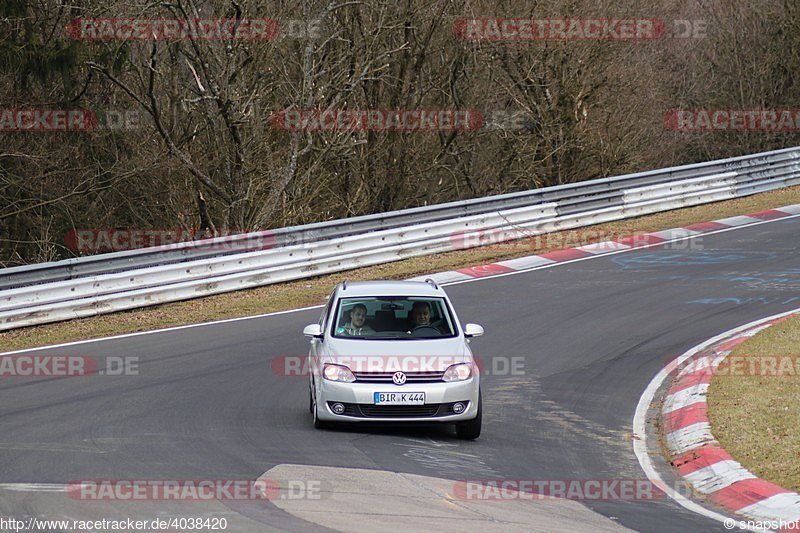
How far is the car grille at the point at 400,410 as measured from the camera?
10125mm

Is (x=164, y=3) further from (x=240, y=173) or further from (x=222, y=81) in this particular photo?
(x=240, y=173)

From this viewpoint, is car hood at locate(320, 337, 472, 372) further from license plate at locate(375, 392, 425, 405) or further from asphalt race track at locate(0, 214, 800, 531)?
asphalt race track at locate(0, 214, 800, 531)

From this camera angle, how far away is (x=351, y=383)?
402 inches

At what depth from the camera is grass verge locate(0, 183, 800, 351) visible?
53.8ft

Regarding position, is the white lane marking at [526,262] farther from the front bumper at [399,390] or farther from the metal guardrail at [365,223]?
the front bumper at [399,390]

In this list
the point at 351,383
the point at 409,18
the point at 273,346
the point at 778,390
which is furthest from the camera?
the point at 409,18

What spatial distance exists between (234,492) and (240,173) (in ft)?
56.6

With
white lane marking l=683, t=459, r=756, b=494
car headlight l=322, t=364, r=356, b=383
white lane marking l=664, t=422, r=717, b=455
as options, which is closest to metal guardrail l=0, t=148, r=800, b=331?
car headlight l=322, t=364, r=356, b=383

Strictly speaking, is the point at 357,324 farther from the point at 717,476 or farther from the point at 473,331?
the point at 717,476

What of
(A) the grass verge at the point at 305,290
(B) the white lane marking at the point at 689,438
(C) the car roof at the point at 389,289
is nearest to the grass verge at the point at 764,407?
(B) the white lane marking at the point at 689,438

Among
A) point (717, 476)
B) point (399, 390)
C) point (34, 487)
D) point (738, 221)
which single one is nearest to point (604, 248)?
point (738, 221)

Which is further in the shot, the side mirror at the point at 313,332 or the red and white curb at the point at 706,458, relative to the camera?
the side mirror at the point at 313,332

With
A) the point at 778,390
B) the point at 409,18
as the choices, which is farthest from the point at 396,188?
the point at 778,390

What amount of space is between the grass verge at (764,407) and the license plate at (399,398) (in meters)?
2.90
